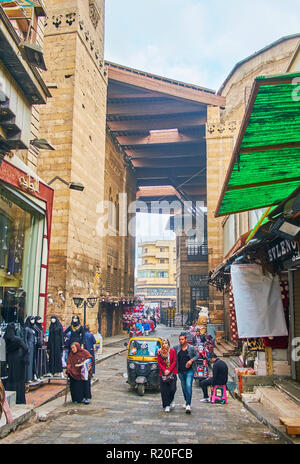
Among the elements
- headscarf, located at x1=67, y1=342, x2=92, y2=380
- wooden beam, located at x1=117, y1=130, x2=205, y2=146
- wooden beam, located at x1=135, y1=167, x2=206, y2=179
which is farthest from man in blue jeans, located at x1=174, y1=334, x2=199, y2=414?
wooden beam, located at x1=135, y1=167, x2=206, y2=179

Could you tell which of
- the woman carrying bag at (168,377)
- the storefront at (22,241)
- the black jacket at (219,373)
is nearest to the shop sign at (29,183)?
the storefront at (22,241)

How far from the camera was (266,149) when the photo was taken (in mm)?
4934

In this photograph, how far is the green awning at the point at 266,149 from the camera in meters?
3.76

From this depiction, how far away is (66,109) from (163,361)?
12476 mm

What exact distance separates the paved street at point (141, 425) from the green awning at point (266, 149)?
3.63 meters

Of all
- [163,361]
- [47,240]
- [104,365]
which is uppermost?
[47,240]

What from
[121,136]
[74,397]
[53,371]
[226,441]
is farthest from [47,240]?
[121,136]

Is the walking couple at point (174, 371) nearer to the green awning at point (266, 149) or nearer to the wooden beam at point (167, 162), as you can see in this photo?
the green awning at point (266, 149)

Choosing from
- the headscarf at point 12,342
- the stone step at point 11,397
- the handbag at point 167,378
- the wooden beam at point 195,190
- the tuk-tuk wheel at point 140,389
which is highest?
the wooden beam at point 195,190

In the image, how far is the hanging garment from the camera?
869 cm

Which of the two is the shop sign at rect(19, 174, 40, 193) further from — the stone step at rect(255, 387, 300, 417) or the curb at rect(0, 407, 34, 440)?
the stone step at rect(255, 387, 300, 417)
